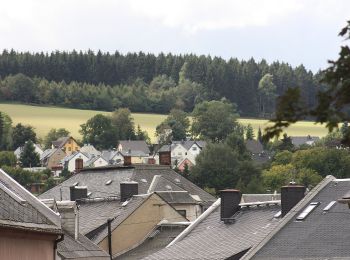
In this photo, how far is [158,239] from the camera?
6800 cm

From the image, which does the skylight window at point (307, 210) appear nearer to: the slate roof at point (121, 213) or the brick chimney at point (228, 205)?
the brick chimney at point (228, 205)

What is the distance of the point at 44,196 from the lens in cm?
8331

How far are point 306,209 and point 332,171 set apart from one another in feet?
408

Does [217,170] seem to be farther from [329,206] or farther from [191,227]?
[329,206]

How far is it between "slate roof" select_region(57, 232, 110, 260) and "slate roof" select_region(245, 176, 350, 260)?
673cm

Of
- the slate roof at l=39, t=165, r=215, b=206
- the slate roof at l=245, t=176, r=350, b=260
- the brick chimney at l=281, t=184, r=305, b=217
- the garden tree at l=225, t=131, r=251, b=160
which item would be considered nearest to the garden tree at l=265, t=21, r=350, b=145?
the slate roof at l=245, t=176, r=350, b=260

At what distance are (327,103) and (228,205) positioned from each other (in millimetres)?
45499

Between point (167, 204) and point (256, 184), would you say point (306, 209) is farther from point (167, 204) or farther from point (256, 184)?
point (256, 184)

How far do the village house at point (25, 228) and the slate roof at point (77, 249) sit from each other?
14.0 m

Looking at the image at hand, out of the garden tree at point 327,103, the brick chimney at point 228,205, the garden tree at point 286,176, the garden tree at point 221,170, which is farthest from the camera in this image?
the garden tree at point 221,170

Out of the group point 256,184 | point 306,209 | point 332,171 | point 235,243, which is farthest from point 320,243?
point 332,171

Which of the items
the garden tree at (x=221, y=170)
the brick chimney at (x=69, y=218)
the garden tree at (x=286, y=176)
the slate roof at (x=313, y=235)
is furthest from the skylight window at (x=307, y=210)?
the garden tree at (x=221, y=170)

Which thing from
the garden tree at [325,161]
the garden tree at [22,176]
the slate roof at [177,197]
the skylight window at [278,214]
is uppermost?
the skylight window at [278,214]

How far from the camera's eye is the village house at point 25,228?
1948 cm
